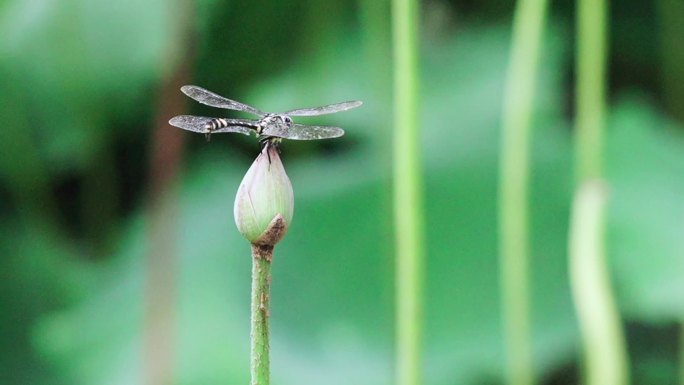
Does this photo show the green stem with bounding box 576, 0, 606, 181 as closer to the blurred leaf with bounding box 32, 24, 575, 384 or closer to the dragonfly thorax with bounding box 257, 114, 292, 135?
the dragonfly thorax with bounding box 257, 114, 292, 135

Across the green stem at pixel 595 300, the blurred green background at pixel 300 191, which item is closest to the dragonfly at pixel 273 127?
the green stem at pixel 595 300

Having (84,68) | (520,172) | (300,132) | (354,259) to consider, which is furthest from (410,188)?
(84,68)

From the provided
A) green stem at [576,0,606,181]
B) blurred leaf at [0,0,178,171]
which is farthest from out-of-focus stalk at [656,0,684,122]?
blurred leaf at [0,0,178,171]

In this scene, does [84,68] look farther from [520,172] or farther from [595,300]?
[595,300]

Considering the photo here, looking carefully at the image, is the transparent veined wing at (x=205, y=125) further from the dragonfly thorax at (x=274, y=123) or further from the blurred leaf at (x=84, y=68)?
the blurred leaf at (x=84, y=68)

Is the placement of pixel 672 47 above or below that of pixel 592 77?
above

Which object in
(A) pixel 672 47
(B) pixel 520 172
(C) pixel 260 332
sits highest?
(A) pixel 672 47

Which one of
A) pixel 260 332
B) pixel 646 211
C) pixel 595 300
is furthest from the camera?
pixel 646 211
